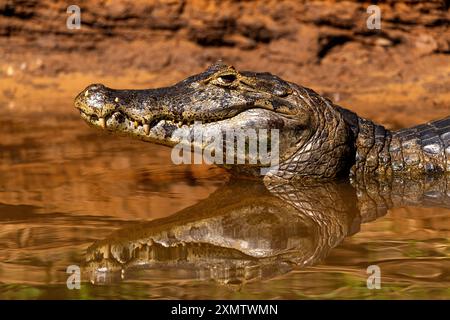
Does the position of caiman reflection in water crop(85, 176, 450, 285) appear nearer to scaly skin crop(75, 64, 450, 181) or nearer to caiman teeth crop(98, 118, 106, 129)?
scaly skin crop(75, 64, 450, 181)

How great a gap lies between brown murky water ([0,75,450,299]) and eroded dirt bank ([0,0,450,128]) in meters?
3.86

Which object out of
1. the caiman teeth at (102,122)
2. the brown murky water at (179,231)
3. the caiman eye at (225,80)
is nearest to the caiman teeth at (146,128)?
the caiman teeth at (102,122)

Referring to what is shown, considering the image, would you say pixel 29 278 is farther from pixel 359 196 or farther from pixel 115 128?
pixel 359 196

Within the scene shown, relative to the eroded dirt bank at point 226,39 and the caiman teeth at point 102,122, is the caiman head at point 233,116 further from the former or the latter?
the eroded dirt bank at point 226,39

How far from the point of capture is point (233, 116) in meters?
6.40

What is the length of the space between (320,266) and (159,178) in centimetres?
256

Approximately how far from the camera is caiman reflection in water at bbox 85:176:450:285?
14.3ft

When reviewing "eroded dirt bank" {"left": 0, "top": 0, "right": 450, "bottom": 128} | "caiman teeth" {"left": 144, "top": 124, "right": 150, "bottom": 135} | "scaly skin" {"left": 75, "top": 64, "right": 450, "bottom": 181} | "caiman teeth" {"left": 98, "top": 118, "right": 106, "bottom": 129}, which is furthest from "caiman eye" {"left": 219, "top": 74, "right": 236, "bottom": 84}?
"eroded dirt bank" {"left": 0, "top": 0, "right": 450, "bottom": 128}

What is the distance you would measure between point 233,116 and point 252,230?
149 centimetres

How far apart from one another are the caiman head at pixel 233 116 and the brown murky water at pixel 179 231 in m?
0.31

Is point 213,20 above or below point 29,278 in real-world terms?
above

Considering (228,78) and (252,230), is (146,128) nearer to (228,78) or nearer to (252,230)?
(228,78)
